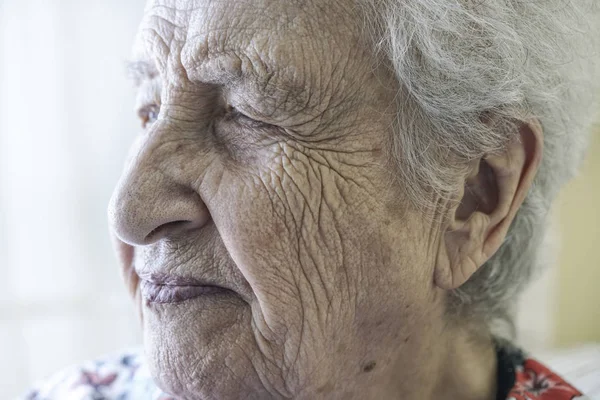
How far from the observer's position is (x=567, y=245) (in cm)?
255

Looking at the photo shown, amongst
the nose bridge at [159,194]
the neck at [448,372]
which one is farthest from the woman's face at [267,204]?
the neck at [448,372]

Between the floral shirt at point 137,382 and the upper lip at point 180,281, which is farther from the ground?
the upper lip at point 180,281

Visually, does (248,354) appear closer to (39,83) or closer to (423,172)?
(423,172)

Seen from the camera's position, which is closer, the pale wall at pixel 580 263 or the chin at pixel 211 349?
the chin at pixel 211 349

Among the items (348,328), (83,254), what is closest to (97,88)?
(83,254)

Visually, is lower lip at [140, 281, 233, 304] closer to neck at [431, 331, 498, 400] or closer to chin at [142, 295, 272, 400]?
chin at [142, 295, 272, 400]

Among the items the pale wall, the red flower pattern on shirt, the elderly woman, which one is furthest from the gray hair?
the pale wall

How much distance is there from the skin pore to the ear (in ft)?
0.21

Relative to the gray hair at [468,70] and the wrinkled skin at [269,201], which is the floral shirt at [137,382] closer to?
the wrinkled skin at [269,201]

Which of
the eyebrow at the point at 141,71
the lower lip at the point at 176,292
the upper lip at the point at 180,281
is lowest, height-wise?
the lower lip at the point at 176,292

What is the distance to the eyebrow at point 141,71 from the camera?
120cm

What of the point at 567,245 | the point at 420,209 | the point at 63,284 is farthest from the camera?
the point at 567,245

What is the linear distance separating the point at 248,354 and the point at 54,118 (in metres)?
1.54

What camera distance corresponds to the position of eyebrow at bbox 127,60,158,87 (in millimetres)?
1199
